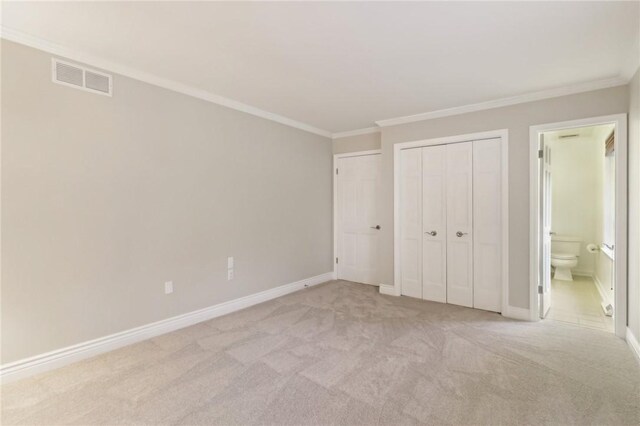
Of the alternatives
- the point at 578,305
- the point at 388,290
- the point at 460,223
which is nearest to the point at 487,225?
the point at 460,223

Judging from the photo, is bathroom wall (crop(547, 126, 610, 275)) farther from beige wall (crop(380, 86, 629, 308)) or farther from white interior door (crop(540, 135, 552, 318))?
beige wall (crop(380, 86, 629, 308))

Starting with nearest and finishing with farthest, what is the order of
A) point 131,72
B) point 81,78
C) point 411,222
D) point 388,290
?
point 81,78
point 131,72
point 411,222
point 388,290

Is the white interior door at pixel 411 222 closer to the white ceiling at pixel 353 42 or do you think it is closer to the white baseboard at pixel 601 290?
the white ceiling at pixel 353 42

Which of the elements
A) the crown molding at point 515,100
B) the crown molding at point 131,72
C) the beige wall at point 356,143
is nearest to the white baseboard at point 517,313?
the crown molding at point 515,100

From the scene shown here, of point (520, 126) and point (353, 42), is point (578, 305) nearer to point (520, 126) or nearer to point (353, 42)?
point (520, 126)

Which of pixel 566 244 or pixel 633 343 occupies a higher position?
pixel 566 244

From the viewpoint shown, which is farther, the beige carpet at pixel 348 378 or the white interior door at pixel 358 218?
the white interior door at pixel 358 218

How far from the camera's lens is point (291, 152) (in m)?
4.57

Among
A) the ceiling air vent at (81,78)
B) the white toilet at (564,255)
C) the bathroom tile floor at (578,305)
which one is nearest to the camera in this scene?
Answer: the ceiling air vent at (81,78)

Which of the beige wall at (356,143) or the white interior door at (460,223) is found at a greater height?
the beige wall at (356,143)

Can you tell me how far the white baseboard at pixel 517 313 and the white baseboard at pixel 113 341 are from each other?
2.94 metres

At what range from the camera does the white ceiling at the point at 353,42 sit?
2.00m

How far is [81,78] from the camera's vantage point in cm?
256

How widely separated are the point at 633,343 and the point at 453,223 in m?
1.94
